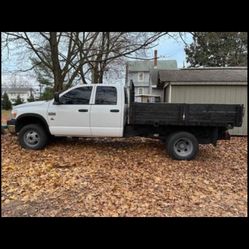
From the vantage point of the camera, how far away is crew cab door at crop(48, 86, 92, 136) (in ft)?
22.3

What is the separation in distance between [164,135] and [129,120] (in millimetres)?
1085

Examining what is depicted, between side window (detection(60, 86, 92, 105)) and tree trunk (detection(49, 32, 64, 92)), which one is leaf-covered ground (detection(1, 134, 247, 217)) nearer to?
side window (detection(60, 86, 92, 105))

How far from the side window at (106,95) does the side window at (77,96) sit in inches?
10.2

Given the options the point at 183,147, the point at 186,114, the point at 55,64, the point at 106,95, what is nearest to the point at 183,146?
the point at 183,147

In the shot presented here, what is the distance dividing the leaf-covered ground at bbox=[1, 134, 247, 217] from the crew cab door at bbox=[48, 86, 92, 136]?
2.12 feet

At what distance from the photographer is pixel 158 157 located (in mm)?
6738

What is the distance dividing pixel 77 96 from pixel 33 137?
172 cm

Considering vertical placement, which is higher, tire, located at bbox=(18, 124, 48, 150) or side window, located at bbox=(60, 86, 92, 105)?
side window, located at bbox=(60, 86, 92, 105)

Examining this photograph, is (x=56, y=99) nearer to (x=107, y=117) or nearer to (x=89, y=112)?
(x=89, y=112)

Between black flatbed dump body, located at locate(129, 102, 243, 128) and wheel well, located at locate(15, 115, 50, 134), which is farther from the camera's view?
wheel well, located at locate(15, 115, 50, 134)

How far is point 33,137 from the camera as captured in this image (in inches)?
277

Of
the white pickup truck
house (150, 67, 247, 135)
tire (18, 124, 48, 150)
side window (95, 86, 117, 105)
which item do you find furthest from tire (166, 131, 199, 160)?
house (150, 67, 247, 135)

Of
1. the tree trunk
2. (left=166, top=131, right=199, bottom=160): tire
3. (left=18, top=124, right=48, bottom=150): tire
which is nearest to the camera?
(left=166, top=131, right=199, bottom=160): tire

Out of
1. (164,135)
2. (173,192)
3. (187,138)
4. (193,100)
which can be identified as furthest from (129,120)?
(193,100)
